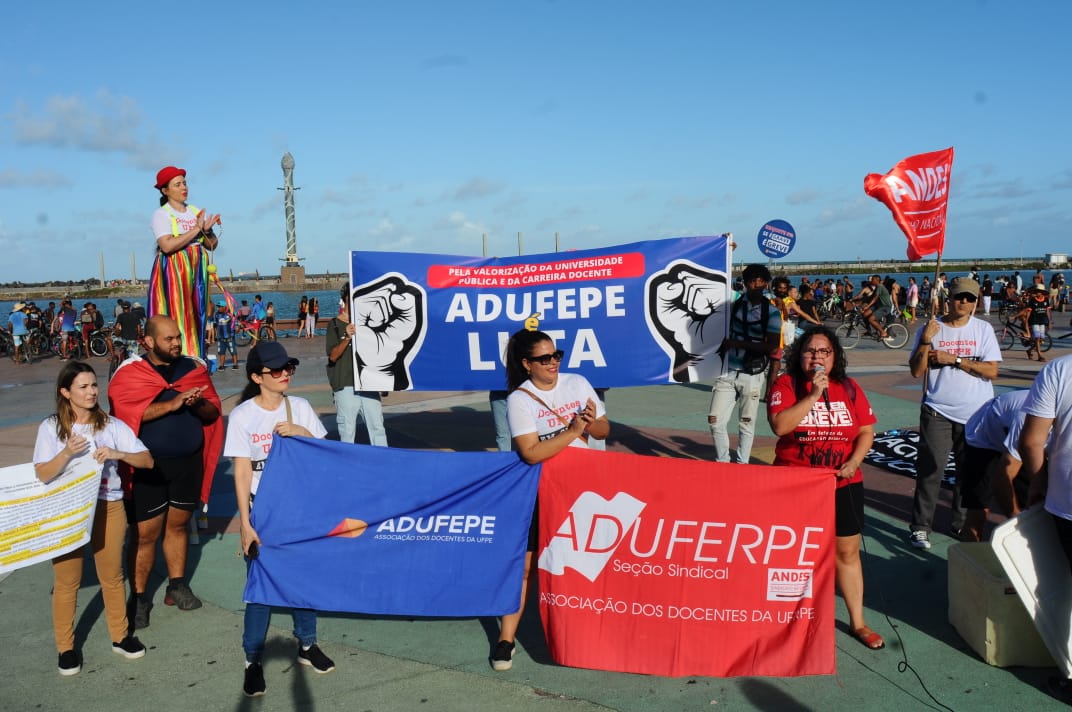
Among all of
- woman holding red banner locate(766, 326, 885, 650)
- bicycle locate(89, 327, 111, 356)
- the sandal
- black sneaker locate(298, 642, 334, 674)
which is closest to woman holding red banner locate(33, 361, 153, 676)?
black sneaker locate(298, 642, 334, 674)

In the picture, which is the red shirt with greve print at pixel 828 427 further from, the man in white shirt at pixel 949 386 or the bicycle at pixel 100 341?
the bicycle at pixel 100 341

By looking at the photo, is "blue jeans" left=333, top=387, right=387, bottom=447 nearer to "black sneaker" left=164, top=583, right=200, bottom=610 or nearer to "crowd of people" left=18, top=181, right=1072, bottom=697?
"crowd of people" left=18, top=181, right=1072, bottom=697

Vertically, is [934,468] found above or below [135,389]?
below

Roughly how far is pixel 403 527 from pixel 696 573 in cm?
159

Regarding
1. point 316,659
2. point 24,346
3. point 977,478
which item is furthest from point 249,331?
point 977,478

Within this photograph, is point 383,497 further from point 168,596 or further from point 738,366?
point 738,366

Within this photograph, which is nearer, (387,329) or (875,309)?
(387,329)

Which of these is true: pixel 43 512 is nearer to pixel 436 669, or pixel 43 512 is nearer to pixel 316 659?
pixel 316 659

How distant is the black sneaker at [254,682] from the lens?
4.16 m

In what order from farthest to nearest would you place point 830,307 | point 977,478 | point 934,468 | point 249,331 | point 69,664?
point 830,307 < point 249,331 < point 934,468 < point 977,478 < point 69,664

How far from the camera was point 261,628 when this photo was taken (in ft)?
14.0

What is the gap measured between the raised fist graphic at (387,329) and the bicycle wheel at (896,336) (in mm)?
17055

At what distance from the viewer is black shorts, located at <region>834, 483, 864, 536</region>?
4516 mm

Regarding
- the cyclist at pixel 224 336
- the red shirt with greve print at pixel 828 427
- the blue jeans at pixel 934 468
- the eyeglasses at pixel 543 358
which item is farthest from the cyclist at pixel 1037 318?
the cyclist at pixel 224 336
